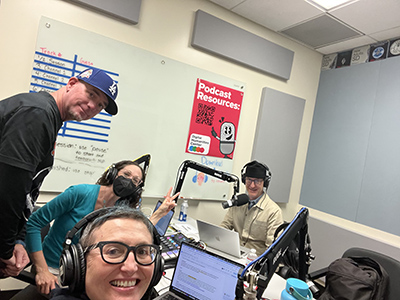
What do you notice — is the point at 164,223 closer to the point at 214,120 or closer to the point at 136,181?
the point at 136,181

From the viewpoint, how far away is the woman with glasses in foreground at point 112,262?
0.84 meters

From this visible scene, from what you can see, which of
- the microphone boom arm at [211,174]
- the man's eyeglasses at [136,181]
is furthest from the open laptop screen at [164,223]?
the microphone boom arm at [211,174]

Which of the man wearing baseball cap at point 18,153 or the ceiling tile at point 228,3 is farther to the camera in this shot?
the ceiling tile at point 228,3

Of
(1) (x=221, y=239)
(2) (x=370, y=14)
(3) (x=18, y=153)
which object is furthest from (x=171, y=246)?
(2) (x=370, y=14)

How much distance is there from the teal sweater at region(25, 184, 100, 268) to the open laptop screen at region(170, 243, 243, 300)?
711 millimetres

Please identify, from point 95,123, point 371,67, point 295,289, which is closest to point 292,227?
point 295,289

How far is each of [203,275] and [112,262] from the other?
63 cm

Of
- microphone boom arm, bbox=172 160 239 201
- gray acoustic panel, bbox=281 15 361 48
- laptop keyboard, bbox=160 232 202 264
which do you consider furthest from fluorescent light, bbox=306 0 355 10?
laptop keyboard, bbox=160 232 202 264

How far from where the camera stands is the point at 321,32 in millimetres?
3275

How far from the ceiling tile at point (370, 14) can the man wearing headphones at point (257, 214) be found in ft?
5.92

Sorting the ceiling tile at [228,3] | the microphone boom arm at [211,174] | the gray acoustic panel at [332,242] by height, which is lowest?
the gray acoustic panel at [332,242]

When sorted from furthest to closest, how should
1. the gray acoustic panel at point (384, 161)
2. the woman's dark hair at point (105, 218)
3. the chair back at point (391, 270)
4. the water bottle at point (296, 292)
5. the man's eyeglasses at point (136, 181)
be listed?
the gray acoustic panel at point (384, 161) < the man's eyeglasses at point (136, 181) < the chair back at point (391, 270) < the water bottle at point (296, 292) < the woman's dark hair at point (105, 218)

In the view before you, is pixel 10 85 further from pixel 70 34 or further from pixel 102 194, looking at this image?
pixel 102 194

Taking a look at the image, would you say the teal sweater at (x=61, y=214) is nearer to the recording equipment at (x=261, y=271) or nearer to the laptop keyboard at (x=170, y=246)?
the laptop keyboard at (x=170, y=246)
